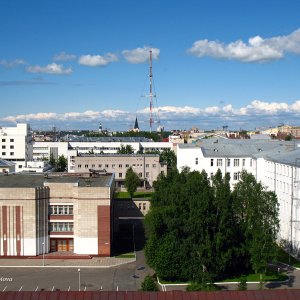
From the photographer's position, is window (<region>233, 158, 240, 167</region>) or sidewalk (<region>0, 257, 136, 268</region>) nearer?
sidewalk (<region>0, 257, 136, 268</region>)

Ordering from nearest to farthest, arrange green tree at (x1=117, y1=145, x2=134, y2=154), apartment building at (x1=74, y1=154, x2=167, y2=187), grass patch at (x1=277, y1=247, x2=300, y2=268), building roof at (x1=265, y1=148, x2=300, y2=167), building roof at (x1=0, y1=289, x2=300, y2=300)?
building roof at (x1=0, y1=289, x2=300, y2=300) → grass patch at (x1=277, y1=247, x2=300, y2=268) → building roof at (x1=265, y1=148, x2=300, y2=167) → apartment building at (x1=74, y1=154, x2=167, y2=187) → green tree at (x1=117, y1=145, x2=134, y2=154)

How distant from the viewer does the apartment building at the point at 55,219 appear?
4650cm

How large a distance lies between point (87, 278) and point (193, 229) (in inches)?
381

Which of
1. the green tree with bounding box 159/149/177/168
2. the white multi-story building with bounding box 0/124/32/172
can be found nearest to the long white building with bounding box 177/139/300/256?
the green tree with bounding box 159/149/177/168

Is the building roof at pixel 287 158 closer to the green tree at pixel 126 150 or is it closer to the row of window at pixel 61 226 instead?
the row of window at pixel 61 226

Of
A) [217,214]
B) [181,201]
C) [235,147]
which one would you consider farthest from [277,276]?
[235,147]

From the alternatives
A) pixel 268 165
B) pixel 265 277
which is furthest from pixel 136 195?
pixel 265 277

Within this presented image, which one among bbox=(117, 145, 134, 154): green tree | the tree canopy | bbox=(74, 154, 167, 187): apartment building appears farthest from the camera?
bbox=(117, 145, 134, 154): green tree

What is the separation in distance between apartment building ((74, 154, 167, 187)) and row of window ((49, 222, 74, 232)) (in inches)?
2261

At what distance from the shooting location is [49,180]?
5338 centimetres

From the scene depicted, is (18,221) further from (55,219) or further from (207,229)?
(207,229)

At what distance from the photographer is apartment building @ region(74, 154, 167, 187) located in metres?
106

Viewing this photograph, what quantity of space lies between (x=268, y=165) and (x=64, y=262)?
82.7 ft

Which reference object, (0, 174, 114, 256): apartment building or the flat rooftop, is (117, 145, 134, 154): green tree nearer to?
the flat rooftop
